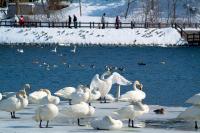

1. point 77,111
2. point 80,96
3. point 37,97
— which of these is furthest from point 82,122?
point 37,97

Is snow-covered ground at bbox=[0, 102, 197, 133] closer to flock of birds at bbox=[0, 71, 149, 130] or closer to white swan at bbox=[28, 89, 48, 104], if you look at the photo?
flock of birds at bbox=[0, 71, 149, 130]

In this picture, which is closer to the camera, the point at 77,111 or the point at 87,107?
the point at 77,111

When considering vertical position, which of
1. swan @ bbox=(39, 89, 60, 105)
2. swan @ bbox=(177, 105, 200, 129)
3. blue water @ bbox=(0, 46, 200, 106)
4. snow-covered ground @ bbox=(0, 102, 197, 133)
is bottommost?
blue water @ bbox=(0, 46, 200, 106)

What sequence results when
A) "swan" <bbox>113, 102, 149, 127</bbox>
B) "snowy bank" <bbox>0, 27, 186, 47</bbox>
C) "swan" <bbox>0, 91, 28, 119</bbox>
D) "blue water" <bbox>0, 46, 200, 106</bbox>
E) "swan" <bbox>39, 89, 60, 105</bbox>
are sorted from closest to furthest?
"swan" <bbox>113, 102, 149, 127</bbox>, "swan" <bbox>0, 91, 28, 119</bbox>, "swan" <bbox>39, 89, 60, 105</bbox>, "blue water" <bbox>0, 46, 200, 106</bbox>, "snowy bank" <bbox>0, 27, 186, 47</bbox>

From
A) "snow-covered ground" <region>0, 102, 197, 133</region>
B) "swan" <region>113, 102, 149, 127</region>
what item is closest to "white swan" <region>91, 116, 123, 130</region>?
"snow-covered ground" <region>0, 102, 197, 133</region>

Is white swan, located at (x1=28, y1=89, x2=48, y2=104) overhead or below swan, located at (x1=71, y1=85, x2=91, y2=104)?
below

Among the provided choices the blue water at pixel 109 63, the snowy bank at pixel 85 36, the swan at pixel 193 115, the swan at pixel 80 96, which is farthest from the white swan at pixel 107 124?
the snowy bank at pixel 85 36

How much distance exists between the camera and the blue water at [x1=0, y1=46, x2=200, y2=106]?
37312 millimetres

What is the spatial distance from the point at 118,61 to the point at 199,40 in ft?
73.8

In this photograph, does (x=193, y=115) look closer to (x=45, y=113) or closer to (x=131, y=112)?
(x=131, y=112)

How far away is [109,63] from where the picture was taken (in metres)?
56.6

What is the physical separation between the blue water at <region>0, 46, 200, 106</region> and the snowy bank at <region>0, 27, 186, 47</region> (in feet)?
8.13

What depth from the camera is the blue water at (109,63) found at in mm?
37312

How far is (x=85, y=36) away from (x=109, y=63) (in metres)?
19.7
